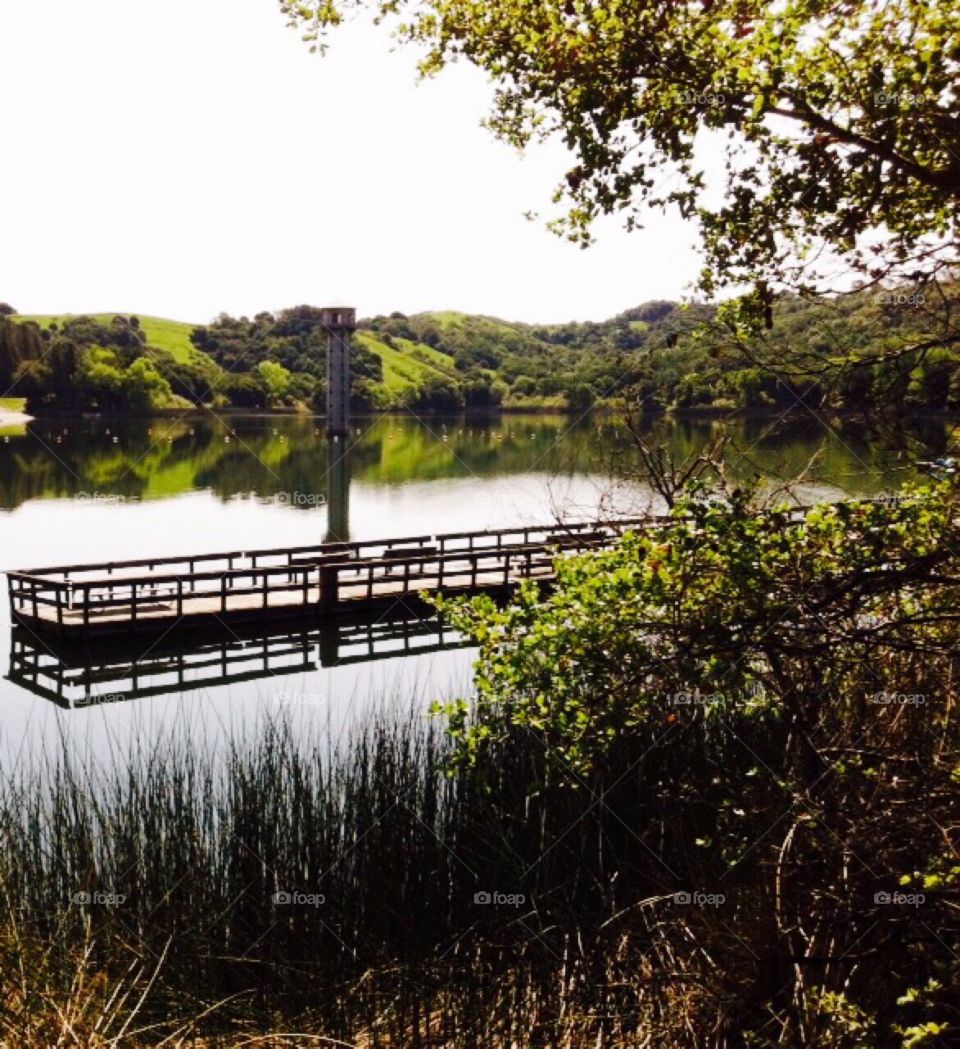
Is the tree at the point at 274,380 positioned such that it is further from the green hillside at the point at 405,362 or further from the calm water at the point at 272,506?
the green hillside at the point at 405,362

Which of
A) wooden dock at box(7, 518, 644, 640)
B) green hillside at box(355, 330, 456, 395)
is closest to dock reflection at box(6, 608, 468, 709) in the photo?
wooden dock at box(7, 518, 644, 640)

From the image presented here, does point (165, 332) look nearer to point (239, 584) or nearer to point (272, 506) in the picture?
point (272, 506)

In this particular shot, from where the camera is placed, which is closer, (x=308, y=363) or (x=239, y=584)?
(x=239, y=584)

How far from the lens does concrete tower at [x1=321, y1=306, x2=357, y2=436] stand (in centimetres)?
5234

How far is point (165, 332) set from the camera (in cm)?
11625

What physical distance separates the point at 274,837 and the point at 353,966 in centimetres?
103

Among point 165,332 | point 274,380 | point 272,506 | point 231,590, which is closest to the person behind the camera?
point 231,590

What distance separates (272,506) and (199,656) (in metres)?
20.3

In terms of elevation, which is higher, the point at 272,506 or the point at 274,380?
the point at 274,380

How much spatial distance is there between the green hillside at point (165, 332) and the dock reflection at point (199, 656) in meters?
81.9

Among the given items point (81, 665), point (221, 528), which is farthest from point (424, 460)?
point (81, 665)

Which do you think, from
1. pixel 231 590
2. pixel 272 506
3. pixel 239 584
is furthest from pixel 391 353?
pixel 231 590

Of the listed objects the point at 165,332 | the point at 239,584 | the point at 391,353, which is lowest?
the point at 239,584

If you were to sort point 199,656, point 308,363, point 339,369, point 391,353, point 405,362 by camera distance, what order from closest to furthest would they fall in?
1. point 199,656
2. point 339,369
3. point 308,363
4. point 405,362
5. point 391,353
